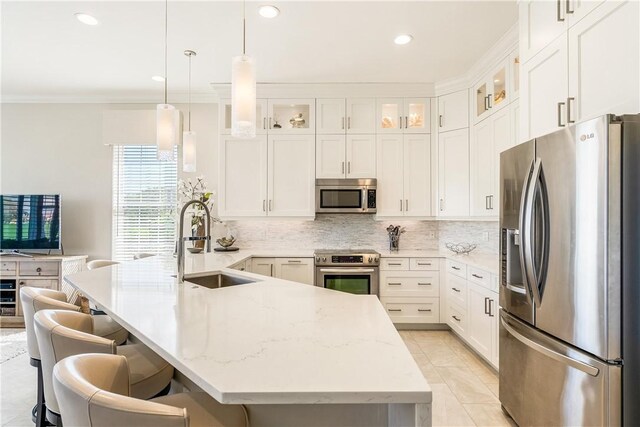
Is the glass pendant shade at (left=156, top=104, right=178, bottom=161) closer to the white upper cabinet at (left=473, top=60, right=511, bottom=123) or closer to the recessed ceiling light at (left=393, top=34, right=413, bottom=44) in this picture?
the recessed ceiling light at (left=393, top=34, right=413, bottom=44)

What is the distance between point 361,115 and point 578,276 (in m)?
3.15

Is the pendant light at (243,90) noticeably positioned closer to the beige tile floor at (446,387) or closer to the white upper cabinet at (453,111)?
the beige tile floor at (446,387)

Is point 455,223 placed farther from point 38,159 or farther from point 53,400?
point 38,159

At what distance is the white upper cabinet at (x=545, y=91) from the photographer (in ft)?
6.34

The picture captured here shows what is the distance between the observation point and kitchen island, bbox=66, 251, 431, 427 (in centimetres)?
84

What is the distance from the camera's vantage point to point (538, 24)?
217 centimetres

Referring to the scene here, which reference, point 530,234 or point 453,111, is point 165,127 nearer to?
point 530,234

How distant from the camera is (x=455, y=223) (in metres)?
4.33

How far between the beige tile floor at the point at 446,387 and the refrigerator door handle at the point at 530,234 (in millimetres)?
A: 1039

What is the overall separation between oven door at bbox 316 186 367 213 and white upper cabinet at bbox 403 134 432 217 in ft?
1.90

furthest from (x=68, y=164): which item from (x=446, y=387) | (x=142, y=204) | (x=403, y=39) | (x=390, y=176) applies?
(x=446, y=387)

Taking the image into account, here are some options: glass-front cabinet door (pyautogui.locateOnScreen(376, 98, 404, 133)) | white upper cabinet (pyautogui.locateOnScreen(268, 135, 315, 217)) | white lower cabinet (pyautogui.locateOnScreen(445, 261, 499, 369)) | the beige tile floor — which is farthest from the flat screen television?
white lower cabinet (pyautogui.locateOnScreen(445, 261, 499, 369))

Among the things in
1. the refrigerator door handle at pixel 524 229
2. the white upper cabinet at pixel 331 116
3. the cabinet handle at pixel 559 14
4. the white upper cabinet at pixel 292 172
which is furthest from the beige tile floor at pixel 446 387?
the white upper cabinet at pixel 331 116

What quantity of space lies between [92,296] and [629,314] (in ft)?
7.95
